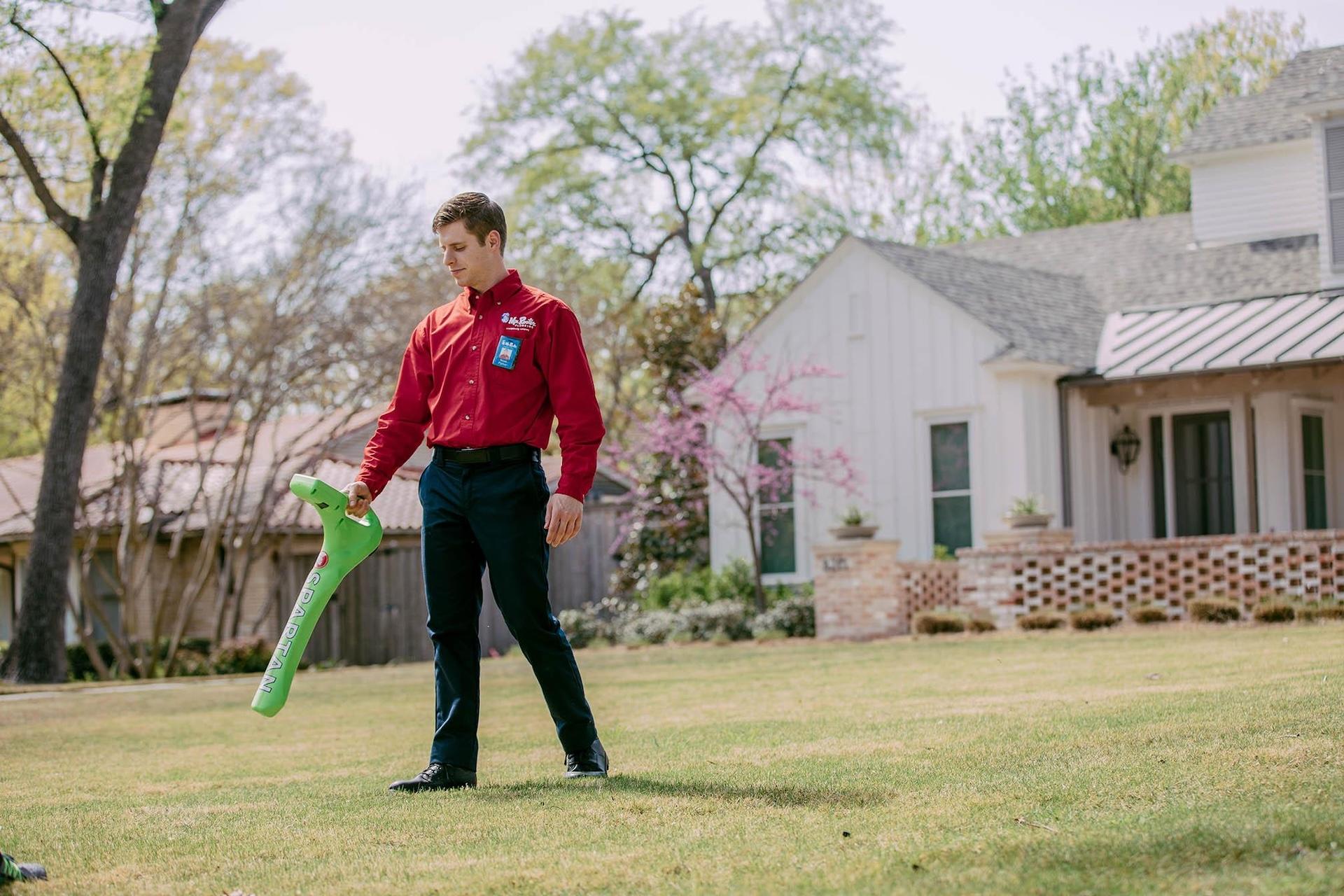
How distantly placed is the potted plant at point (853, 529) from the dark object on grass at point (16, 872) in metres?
13.8

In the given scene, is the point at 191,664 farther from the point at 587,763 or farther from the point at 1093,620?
the point at 587,763

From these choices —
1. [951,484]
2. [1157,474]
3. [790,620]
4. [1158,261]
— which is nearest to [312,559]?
[790,620]

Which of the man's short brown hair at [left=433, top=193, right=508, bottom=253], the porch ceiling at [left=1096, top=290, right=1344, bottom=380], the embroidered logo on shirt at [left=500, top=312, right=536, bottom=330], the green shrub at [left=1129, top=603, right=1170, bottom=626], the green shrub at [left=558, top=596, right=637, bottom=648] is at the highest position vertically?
the porch ceiling at [left=1096, top=290, right=1344, bottom=380]

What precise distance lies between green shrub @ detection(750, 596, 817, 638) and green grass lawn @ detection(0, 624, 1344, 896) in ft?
27.8

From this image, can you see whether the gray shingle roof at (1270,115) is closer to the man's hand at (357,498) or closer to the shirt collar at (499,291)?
the shirt collar at (499,291)

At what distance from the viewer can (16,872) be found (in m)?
4.02

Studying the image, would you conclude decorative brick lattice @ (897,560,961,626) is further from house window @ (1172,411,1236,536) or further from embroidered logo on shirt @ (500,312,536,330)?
embroidered logo on shirt @ (500,312,536,330)

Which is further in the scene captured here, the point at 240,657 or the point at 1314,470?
the point at 240,657

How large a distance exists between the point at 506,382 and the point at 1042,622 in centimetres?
1107

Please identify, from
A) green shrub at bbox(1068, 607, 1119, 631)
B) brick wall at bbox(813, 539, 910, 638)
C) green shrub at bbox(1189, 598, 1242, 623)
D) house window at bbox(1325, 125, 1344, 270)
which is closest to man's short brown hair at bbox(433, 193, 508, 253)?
green shrub at bbox(1068, 607, 1119, 631)

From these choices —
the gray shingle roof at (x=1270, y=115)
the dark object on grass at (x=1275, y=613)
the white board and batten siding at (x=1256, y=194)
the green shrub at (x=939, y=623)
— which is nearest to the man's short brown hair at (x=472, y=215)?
the dark object on grass at (x=1275, y=613)

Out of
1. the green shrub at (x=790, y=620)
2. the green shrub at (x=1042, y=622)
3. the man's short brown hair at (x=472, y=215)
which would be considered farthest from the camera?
the green shrub at (x=790, y=620)

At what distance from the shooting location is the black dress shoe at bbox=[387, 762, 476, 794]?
5566mm

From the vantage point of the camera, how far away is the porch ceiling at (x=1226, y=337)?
1777cm
